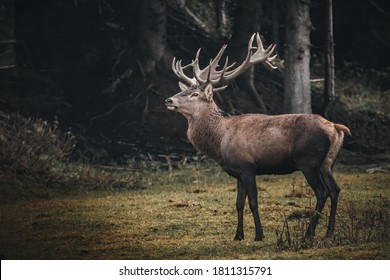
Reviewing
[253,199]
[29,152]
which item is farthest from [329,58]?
[253,199]

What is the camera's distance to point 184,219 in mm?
14156

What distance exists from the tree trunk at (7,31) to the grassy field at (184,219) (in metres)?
5.20

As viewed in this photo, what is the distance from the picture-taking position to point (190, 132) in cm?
1347

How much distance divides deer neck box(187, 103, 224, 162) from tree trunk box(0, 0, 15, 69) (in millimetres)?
9372

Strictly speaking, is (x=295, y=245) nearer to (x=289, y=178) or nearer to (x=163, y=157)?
(x=289, y=178)

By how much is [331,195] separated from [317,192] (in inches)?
10.4

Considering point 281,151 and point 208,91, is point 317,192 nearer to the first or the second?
point 281,151

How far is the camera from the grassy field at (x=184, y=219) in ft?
37.8

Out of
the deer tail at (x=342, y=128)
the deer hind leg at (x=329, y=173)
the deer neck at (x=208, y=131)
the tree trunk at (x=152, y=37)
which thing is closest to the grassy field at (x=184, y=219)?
the deer hind leg at (x=329, y=173)

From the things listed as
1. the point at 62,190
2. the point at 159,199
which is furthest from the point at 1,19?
the point at 159,199

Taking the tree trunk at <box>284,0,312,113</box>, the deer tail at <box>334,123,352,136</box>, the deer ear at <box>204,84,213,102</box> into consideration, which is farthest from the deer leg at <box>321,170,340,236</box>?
the tree trunk at <box>284,0,312,113</box>

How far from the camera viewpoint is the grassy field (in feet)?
37.8

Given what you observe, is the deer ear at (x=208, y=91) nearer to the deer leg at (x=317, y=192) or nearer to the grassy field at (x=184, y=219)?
the grassy field at (x=184, y=219)

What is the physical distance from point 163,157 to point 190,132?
23.1 ft
